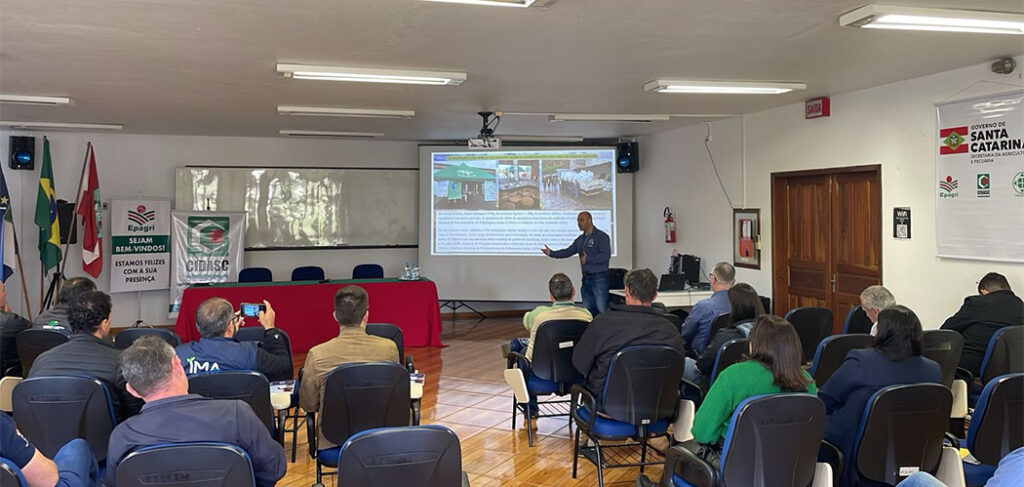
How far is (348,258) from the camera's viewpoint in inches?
401

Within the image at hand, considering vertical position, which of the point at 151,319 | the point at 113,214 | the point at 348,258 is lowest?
the point at 151,319

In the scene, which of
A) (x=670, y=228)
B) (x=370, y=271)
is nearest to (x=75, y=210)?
(x=370, y=271)

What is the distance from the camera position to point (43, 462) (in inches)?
82.0

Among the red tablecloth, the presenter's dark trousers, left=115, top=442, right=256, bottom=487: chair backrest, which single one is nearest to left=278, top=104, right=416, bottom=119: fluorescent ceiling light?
the red tablecloth

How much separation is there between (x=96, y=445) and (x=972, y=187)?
6.05 m

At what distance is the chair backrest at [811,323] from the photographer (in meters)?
4.96

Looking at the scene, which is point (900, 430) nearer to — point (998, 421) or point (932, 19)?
point (998, 421)

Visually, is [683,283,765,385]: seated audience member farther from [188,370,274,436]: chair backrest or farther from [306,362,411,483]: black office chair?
[188,370,274,436]: chair backrest

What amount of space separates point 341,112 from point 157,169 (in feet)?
12.5

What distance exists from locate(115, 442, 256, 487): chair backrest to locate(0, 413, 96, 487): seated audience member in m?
0.23

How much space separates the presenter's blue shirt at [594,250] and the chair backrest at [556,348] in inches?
142

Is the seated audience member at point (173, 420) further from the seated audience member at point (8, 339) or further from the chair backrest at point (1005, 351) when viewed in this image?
the chair backrest at point (1005, 351)

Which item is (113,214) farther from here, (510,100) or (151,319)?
(510,100)

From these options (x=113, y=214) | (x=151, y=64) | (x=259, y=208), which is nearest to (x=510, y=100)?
(x=151, y=64)
